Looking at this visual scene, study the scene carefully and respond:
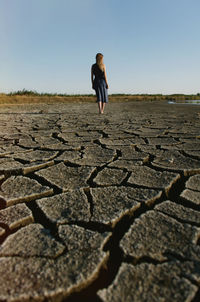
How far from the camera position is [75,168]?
154cm

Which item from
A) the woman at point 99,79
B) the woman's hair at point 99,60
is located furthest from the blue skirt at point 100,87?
the woman's hair at point 99,60

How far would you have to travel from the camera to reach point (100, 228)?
88 centimetres

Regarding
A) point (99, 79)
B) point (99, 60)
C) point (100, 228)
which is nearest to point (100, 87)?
point (99, 79)

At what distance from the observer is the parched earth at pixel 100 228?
25.0 inches

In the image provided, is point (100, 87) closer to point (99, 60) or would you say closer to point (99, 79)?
point (99, 79)

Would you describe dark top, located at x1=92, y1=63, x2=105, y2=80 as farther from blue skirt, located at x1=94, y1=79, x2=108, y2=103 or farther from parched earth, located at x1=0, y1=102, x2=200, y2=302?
parched earth, located at x1=0, y1=102, x2=200, y2=302

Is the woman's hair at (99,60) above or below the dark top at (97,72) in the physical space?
above

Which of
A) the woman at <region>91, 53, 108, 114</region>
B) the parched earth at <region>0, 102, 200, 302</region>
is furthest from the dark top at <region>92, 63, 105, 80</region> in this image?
the parched earth at <region>0, 102, 200, 302</region>

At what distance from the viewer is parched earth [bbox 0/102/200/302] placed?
64 cm

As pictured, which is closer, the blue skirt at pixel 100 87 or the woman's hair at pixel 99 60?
the woman's hair at pixel 99 60

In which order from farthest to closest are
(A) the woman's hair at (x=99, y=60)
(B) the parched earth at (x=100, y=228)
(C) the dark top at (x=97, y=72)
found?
(C) the dark top at (x=97, y=72) < (A) the woman's hair at (x=99, y=60) < (B) the parched earth at (x=100, y=228)

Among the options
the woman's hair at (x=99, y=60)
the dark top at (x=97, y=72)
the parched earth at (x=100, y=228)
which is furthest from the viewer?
the dark top at (x=97, y=72)

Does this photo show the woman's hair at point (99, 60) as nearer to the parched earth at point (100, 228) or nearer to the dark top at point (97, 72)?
the dark top at point (97, 72)

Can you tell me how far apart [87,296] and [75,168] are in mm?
961
